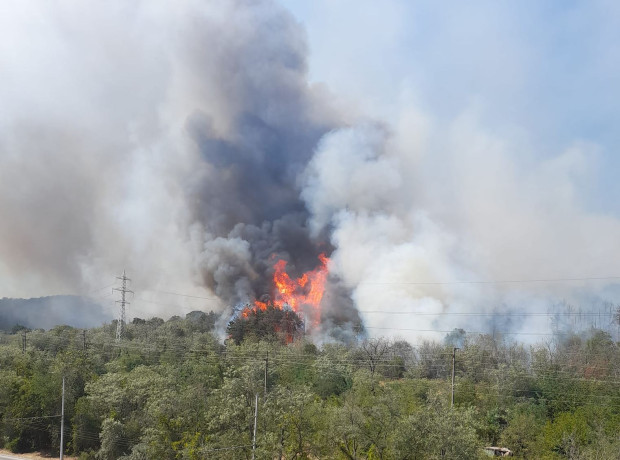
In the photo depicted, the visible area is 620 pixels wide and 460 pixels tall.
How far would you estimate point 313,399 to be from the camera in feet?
149

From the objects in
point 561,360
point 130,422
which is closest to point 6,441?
point 130,422

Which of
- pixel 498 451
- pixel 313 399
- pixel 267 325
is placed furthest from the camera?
pixel 267 325

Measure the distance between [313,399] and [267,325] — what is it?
48.6m

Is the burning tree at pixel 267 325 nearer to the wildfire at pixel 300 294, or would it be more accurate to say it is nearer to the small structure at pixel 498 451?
the wildfire at pixel 300 294

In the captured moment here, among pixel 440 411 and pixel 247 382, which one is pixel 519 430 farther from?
pixel 247 382

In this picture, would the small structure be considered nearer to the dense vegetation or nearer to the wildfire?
the dense vegetation

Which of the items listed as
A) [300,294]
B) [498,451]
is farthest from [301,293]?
[498,451]

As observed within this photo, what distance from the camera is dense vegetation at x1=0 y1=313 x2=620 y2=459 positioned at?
3503cm

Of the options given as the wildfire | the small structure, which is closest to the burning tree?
the wildfire

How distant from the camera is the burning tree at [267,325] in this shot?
91156mm

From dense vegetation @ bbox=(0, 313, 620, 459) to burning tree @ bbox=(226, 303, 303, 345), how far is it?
7.42 feet

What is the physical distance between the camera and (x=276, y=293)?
10238cm

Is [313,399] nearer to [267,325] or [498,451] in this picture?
[498,451]

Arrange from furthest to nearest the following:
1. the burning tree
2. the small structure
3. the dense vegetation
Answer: the burning tree < the small structure < the dense vegetation
